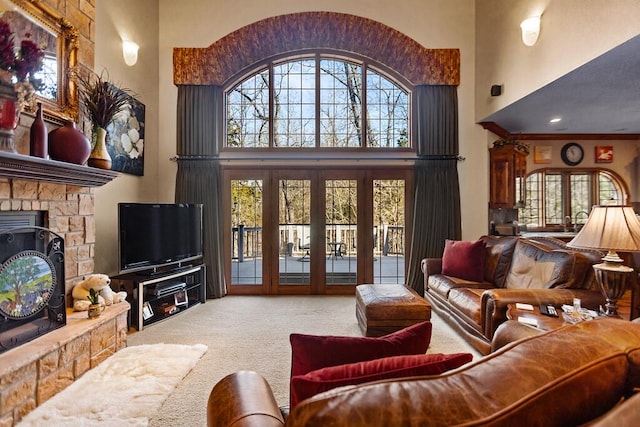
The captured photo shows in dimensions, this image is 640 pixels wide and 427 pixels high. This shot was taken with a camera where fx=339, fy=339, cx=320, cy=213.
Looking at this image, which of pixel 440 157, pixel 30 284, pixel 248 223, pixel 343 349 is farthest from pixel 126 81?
pixel 343 349

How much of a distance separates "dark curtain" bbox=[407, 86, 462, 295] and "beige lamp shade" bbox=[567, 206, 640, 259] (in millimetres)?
2600

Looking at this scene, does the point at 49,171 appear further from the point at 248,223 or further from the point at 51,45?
the point at 248,223

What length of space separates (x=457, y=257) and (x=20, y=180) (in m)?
4.15

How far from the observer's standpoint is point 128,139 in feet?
13.6

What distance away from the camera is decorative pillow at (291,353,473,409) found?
91 cm

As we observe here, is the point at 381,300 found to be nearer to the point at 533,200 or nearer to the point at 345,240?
the point at 345,240

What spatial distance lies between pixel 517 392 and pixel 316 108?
15.9 ft

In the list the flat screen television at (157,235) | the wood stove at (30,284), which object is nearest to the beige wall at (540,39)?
the flat screen television at (157,235)

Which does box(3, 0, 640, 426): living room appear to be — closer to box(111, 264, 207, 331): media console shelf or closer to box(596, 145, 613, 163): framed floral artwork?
box(111, 264, 207, 331): media console shelf

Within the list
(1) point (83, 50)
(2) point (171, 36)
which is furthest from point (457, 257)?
(2) point (171, 36)

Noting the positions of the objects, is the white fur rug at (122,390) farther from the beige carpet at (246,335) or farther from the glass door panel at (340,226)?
the glass door panel at (340,226)

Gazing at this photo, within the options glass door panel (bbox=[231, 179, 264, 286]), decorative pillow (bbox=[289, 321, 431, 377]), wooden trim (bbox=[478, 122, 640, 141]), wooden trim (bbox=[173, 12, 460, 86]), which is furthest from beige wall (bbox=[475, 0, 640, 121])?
glass door panel (bbox=[231, 179, 264, 286])

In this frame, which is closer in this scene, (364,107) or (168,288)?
(168,288)

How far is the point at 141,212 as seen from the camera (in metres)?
3.69
